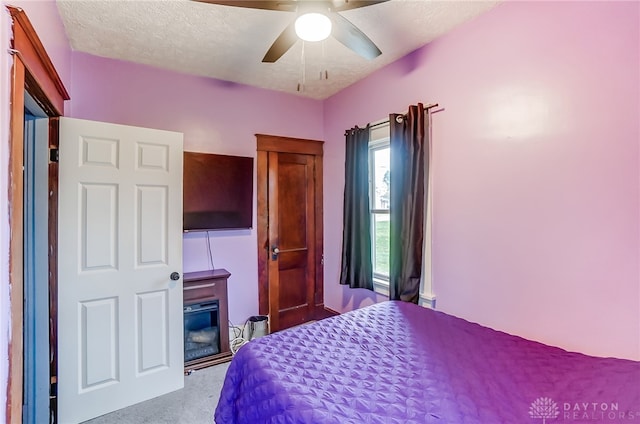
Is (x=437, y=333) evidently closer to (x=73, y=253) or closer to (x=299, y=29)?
(x=299, y=29)

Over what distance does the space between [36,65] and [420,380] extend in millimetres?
2251

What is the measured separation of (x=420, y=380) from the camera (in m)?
1.27

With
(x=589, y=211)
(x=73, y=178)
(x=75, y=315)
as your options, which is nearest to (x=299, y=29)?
(x=73, y=178)

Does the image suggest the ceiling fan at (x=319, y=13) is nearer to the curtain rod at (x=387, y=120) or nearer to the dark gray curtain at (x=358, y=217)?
the curtain rod at (x=387, y=120)

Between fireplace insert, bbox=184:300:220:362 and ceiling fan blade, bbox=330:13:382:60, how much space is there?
234 centimetres

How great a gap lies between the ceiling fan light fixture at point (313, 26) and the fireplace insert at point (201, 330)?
226 cm

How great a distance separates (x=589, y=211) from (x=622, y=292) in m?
0.42

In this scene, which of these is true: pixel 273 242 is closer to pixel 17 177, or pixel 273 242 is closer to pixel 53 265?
pixel 53 265

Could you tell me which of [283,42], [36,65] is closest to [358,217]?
[283,42]

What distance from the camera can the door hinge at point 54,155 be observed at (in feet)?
6.29

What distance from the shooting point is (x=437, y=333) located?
1.71 m

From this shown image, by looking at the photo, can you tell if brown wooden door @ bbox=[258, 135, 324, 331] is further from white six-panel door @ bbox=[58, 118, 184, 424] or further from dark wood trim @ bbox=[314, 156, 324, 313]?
white six-panel door @ bbox=[58, 118, 184, 424]

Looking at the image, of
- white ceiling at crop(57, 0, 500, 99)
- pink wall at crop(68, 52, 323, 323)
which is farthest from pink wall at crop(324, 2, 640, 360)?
pink wall at crop(68, 52, 323, 323)

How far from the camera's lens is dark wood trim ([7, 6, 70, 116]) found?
120cm
